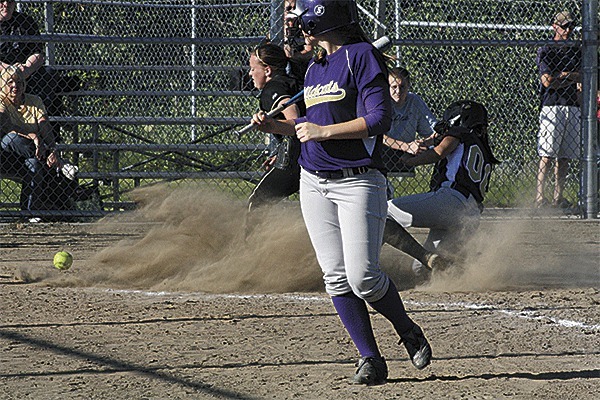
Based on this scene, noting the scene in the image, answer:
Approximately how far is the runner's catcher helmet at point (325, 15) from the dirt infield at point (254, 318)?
64.1 inches

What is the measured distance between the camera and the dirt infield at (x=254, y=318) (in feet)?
14.3

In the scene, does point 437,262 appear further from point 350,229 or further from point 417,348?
point 350,229

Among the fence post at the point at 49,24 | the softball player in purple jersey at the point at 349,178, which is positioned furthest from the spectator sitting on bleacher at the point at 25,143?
the softball player in purple jersey at the point at 349,178

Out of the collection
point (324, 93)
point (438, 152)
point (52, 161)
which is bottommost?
point (52, 161)

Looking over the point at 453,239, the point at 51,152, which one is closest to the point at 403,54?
the point at 51,152

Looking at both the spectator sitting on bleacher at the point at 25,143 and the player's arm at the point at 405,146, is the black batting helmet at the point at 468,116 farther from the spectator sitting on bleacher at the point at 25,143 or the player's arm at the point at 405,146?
the spectator sitting on bleacher at the point at 25,143

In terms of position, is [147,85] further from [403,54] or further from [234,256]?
[234,256]

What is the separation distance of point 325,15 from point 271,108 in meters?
2.09

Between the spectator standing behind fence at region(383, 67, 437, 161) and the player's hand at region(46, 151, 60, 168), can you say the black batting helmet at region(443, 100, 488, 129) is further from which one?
the player's hand at region(46, 151, 60, 168)

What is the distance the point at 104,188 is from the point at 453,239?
20.2 ft

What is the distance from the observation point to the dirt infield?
14.3ft

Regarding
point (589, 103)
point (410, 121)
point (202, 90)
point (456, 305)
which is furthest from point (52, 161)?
point (589, 103)

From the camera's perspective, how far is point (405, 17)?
12.8 m

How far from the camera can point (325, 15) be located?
4.30 m
